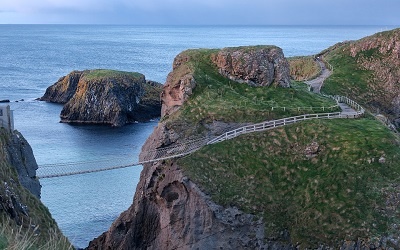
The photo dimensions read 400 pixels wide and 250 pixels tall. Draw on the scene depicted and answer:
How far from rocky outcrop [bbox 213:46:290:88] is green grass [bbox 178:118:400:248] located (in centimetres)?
1045

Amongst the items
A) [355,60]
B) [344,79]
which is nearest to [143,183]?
[344,79]

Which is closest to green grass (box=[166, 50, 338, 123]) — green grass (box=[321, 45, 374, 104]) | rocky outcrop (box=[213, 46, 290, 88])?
rocky outcrop (box=[213, 46, 290, 88])

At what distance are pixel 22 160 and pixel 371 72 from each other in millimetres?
62382

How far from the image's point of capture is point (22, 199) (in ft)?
98.2

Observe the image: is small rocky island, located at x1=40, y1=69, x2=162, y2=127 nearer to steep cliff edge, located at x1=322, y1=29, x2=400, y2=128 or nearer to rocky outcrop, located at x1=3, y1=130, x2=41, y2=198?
steep cliff edge, located at x1=322, y1=29, x2=400, y2=128

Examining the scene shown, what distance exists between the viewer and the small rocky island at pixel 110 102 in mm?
109375

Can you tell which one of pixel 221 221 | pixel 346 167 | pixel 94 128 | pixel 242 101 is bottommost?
pixel 94 128

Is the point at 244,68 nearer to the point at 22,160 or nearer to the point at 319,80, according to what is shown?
the point at 319,80

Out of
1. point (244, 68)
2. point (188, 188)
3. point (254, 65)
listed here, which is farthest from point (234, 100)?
point (188, 188)

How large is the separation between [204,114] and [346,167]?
1372cm

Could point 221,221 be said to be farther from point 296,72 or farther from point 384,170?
point 296,72

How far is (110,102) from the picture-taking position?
109938 mm

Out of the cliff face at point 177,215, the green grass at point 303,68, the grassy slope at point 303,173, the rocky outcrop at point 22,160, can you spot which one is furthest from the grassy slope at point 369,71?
the rocky outcrop at point 22,160

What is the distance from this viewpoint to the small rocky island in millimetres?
109375
